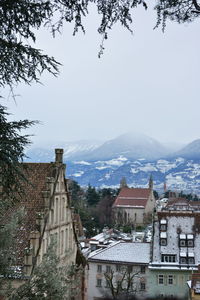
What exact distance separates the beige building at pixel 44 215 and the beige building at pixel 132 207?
8288 cm

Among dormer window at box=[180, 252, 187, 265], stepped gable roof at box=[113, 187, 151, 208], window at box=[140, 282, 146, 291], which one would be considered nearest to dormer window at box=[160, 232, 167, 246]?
dormer window at box=[180, 252, 187, 265]

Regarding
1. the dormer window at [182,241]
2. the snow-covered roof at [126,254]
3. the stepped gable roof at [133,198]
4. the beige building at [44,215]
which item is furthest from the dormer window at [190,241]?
the stepped gable roof at [133,198]

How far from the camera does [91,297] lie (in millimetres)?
41094

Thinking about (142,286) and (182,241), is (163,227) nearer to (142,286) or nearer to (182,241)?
(182,241)

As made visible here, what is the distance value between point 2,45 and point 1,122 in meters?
1.31

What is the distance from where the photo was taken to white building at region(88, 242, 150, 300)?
39906 mm

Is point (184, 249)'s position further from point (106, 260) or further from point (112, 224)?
point (112, 224)

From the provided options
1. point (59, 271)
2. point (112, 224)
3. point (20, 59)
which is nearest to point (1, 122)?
point (20, 59)

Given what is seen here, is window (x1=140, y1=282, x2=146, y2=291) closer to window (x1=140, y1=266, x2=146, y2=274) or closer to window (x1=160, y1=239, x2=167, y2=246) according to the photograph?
window (x1=140, y1=266, x2=146, y2=274)

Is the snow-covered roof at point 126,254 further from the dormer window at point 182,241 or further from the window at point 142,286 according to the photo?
the dormer window at point 182,241

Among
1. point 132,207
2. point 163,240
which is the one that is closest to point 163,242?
point 163,240

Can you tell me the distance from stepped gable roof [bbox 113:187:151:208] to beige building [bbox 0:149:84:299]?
94370mm

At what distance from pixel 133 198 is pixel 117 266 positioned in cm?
8082

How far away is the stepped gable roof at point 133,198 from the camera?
117m
